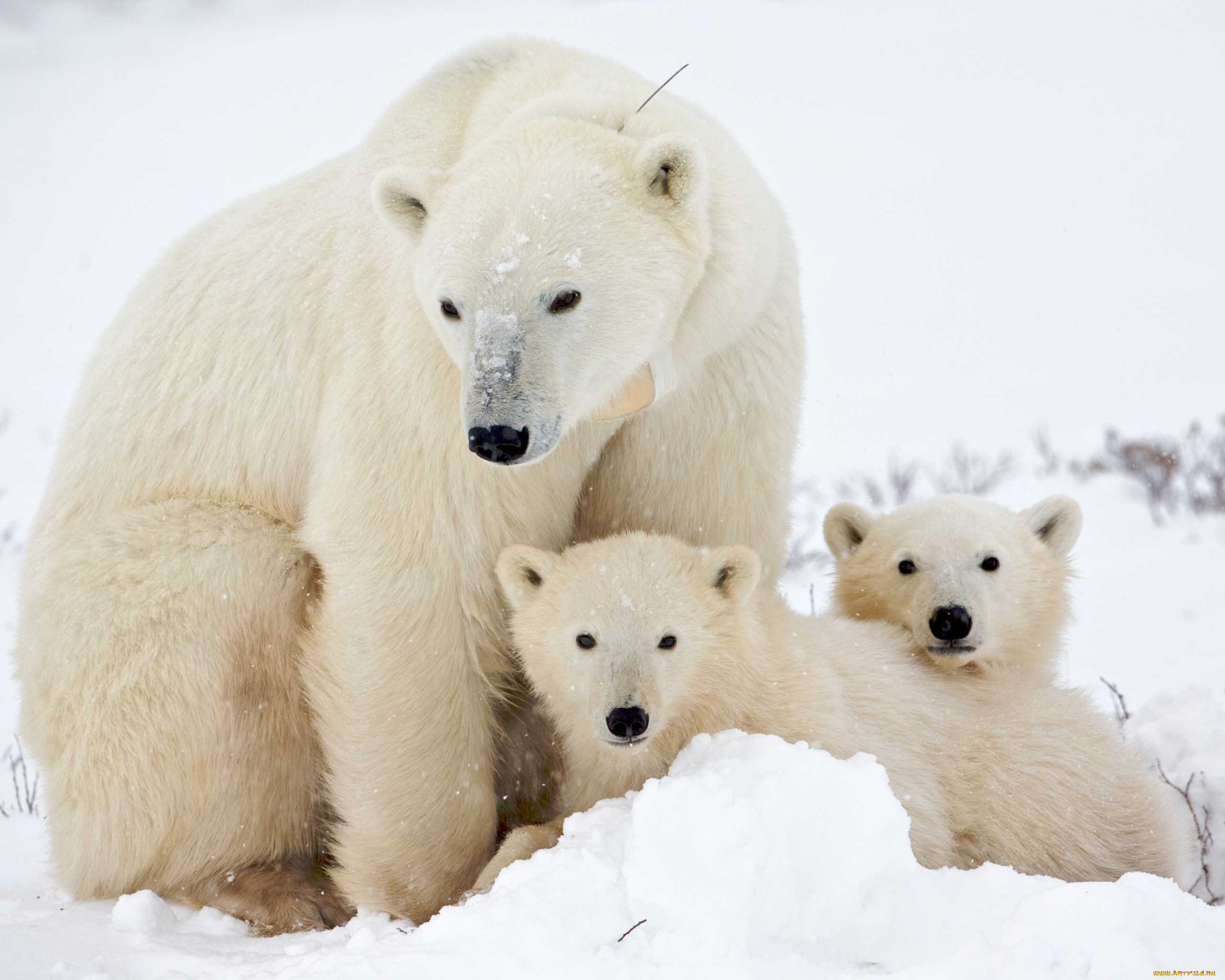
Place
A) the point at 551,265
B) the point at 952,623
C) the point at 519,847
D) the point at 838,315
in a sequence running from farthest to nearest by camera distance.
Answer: the point at 838,315
the point at 952,623
the point at 519,847
the point at 551,265

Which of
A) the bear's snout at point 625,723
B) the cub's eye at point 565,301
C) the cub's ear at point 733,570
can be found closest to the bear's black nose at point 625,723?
the bear's snout at point 625,723

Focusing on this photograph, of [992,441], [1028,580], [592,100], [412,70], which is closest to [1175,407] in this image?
[992,441]

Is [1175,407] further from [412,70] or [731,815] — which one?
[412,70]

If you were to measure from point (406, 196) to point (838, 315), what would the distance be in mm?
19219

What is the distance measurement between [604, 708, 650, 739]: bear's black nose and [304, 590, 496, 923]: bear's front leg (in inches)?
29.0

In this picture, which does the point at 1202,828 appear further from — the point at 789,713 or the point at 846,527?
the point at 789,713

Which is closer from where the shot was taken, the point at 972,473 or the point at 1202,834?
the point at 1202,834

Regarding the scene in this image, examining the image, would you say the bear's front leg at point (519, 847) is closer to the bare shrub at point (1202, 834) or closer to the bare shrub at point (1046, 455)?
the bare shrub at point (1202, 834)

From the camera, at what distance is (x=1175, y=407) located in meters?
12.9

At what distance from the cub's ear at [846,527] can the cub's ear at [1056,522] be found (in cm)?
55

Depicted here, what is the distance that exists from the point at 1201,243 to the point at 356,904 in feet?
74.8

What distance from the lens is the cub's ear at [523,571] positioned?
3.20 meters

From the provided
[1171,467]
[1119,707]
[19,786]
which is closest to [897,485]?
[1171,467]

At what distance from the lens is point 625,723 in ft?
9.04
